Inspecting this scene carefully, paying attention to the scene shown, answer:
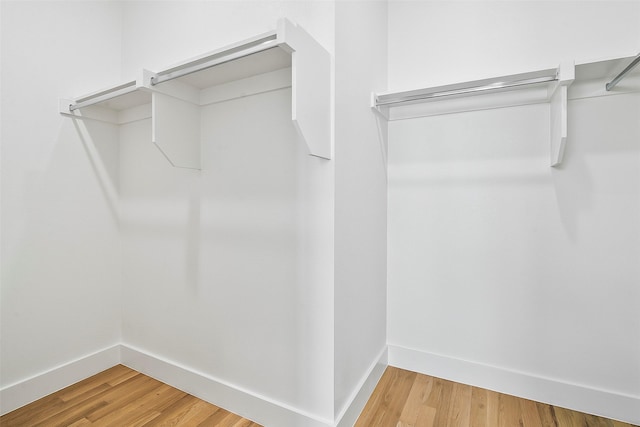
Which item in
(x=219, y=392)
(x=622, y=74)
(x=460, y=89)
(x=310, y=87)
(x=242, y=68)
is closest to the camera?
(x=310, y=87)

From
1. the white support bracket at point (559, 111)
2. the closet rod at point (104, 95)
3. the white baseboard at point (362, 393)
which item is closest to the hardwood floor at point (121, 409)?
the white baseboard at point (362, 393)

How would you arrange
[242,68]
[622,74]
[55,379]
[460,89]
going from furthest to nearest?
[55,379], [460,89], [242,68], [622,74]

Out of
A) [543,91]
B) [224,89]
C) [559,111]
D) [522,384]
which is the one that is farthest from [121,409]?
[543,91]

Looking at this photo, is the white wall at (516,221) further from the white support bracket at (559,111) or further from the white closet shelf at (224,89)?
A: the white closet shelf at (224,89)

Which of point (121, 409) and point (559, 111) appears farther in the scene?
point (121, 409)

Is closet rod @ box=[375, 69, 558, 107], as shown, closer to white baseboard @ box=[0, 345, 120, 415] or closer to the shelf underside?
the shelf underside

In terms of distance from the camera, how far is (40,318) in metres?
1.74

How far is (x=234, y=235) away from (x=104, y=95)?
1067 mm

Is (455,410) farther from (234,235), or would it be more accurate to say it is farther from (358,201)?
(234,235)

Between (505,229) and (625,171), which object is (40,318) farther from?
(625,171)

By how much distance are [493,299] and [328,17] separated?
5.40 feet

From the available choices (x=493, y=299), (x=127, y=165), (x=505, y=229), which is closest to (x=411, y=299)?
(x=493, y=299)

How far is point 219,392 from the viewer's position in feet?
5.40

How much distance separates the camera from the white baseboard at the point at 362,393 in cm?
142
